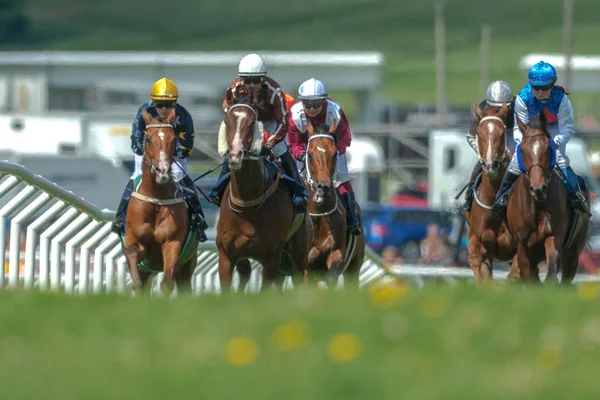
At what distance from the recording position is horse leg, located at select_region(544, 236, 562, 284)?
13211 millimetres

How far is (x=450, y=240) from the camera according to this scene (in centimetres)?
3042

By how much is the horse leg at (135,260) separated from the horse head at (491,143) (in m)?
3.35

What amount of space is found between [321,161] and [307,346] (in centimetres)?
699

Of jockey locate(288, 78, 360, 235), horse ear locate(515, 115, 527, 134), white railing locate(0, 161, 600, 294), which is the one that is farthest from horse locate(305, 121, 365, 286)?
horse ear locate(515, 115, 527, 134)

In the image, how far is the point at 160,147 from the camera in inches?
503

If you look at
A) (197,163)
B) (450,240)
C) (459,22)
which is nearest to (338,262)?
(450,240)

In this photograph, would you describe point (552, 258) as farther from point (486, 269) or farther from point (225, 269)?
point (225, 269)

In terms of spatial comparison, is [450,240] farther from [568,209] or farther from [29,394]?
[29,394]

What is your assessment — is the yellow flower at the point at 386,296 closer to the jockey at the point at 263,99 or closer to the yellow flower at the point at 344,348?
the yellow flower at the point at 344,348

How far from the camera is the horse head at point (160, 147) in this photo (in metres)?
12.7

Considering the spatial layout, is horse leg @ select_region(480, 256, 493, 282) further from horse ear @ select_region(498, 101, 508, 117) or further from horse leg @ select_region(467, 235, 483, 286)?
horse ear @ select_region(498, 101, 508, 117)

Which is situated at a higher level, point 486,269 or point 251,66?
point 251,66

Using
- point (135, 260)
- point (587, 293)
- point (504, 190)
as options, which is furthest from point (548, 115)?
point (587, 293)

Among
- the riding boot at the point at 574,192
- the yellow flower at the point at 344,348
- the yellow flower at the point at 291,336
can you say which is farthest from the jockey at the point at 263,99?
the yellow flower at the point at 344,348
